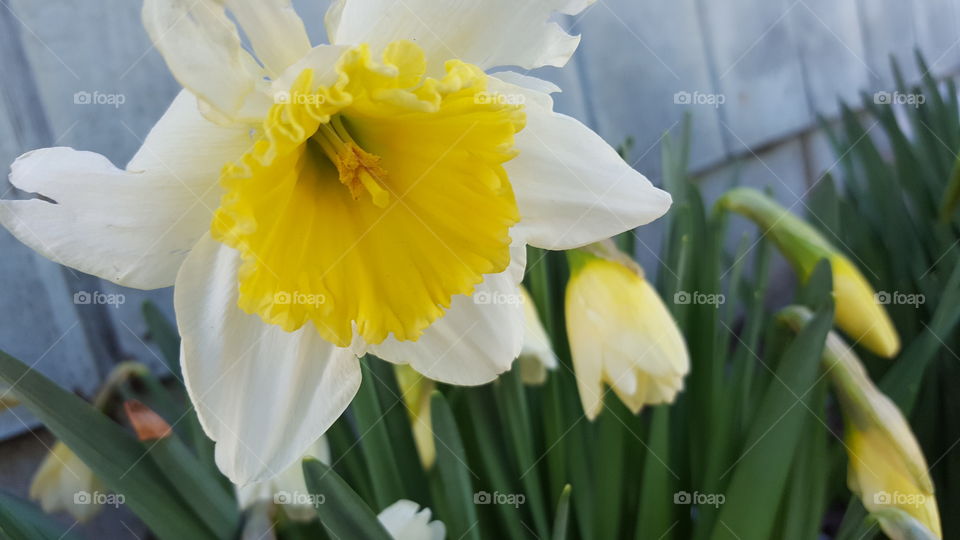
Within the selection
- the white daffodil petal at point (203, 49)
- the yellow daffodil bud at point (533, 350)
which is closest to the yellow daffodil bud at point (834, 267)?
the yellow daffodil bud at point (533, 350)

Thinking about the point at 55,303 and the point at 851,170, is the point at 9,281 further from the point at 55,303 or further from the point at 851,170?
the point at 851,170

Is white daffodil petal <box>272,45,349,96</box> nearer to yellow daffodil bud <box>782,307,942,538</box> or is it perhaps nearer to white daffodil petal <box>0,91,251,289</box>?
white daffodil petal <box>0,91,251,289</box>

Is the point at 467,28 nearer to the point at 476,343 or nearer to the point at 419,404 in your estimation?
the point at 476,343

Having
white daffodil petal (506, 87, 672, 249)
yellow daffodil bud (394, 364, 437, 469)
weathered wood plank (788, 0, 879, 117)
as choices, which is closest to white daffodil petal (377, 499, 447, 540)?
yellow daffodil bud (394, 364, 437, 469)

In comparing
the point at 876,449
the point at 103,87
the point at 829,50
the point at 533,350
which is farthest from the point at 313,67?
the point at 829,50

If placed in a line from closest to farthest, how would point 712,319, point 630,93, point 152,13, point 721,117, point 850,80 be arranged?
point 152,13, point 712,319, point 630,93, point 721,117, point 850,80

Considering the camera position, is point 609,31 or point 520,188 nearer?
point 520,188

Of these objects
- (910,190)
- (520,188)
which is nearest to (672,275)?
(520,188)

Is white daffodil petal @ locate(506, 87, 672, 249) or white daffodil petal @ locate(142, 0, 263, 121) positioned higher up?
white daffodil petal @ locate(142, 0, 263, 121)
